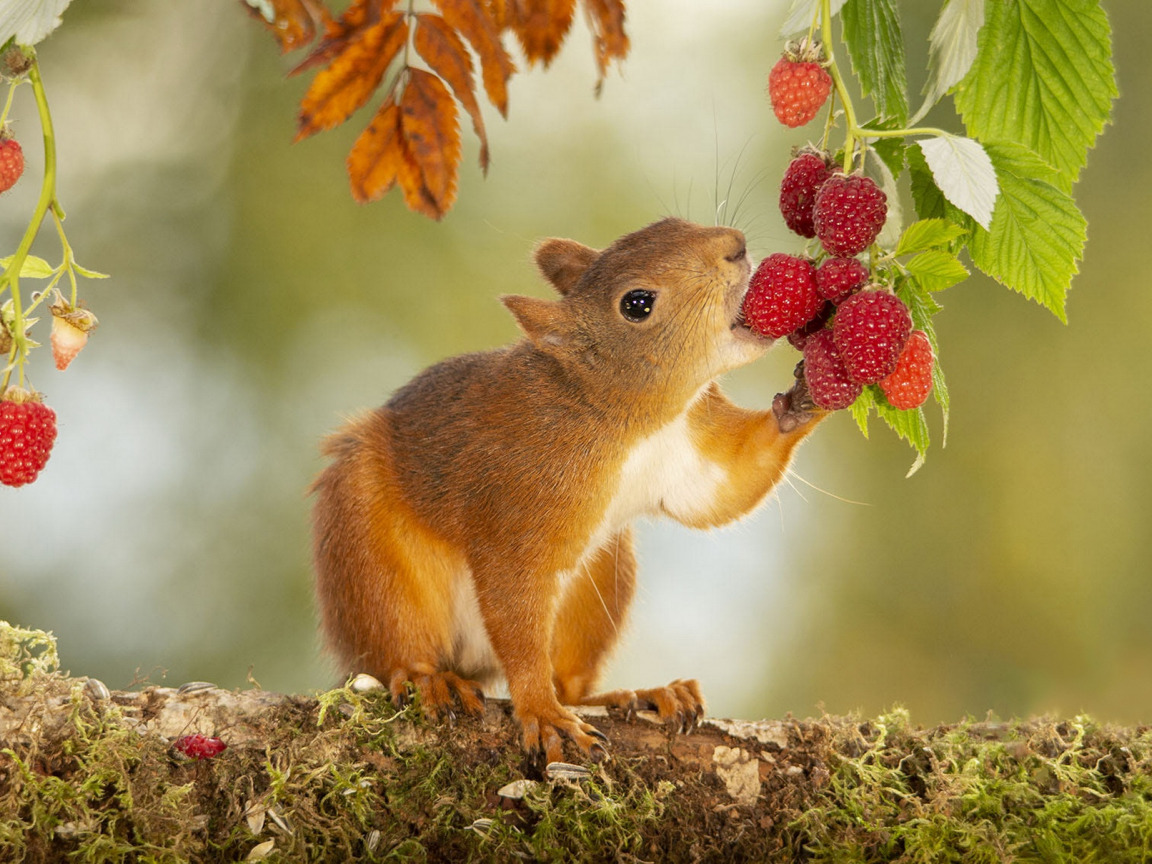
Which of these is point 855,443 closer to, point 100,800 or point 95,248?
point 95,248

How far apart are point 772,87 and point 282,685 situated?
120 inches

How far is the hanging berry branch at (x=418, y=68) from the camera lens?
5.41ft

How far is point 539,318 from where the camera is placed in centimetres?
215

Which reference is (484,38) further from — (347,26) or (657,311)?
(657,311)

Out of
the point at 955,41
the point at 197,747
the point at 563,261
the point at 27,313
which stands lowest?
the point at 197,747

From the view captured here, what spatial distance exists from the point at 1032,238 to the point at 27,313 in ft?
4.29

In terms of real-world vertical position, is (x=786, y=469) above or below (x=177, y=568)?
below

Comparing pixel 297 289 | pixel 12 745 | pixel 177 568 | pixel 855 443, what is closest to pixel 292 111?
pixel 297 289

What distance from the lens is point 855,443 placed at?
4492 millimetres

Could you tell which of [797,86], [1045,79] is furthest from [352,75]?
[1045,79]

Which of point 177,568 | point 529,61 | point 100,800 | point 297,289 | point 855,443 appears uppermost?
point 297,289

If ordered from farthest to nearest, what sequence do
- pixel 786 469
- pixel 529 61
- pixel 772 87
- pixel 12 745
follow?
pixel 786 469 → pixel 12 745 → pixel 529 61 → pixel 772 87

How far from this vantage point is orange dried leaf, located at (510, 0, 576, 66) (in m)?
1.69

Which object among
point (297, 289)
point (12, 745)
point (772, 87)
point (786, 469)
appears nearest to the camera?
point (772, 87)
